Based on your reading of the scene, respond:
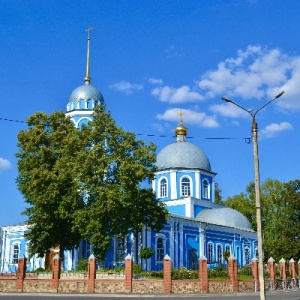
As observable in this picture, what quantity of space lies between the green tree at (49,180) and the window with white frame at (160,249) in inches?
339

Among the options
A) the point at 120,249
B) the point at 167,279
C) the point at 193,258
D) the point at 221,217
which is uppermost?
the point at 221,217

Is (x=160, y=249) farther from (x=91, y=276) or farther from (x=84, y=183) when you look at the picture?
(x=91, y=276)

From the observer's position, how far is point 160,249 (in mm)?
40500

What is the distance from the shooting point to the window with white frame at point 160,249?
132 ft

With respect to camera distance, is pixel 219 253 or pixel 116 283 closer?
pixel 116 283

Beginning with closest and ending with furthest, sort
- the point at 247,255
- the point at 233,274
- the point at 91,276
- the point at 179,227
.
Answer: the point at 91,276, the point at 233,274, the point at 179,227, the point at 247,255

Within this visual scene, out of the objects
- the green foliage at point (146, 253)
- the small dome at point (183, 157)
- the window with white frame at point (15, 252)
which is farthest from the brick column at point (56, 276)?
the small dome at point (183, 157)

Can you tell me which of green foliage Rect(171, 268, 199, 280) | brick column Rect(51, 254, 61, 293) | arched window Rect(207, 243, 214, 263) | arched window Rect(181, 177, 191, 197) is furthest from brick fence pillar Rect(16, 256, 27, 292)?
arched window Rect(181, 177, 191, 197)

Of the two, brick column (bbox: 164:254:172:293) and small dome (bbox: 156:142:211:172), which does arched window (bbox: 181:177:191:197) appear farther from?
brick column (bbox: 164:254:172:293)

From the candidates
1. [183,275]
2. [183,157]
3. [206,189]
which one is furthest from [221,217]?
[183,275]

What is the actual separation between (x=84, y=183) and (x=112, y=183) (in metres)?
1.86

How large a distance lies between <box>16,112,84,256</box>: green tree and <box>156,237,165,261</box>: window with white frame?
339 inches

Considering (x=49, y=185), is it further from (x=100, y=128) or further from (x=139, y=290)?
(x=139, y=290)

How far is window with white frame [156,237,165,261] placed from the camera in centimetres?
4019
